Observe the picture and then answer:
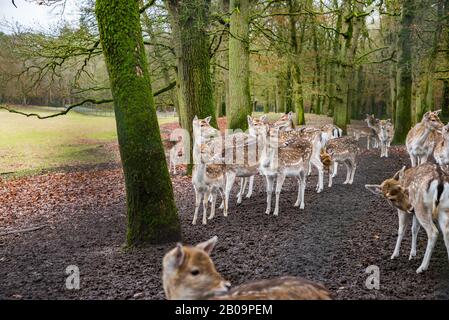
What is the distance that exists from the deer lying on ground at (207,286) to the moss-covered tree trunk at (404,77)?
44.1 feet

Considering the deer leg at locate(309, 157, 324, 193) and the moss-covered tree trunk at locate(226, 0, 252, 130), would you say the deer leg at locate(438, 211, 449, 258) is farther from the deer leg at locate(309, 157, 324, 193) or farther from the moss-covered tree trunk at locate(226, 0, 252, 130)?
the moss-covered tree trunk at locate(226, 0, 252, 130)

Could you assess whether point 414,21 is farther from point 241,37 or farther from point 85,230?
point 85,230

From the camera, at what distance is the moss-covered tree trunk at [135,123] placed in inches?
228

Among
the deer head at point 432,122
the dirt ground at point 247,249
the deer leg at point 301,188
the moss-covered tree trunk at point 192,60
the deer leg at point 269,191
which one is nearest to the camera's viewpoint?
the dirt ground at point 247,249

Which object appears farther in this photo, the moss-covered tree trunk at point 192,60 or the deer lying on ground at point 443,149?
the moss-covered tree trunk at point 192,60

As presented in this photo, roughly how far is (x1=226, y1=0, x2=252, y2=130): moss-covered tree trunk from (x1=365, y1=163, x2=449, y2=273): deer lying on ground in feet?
24.1

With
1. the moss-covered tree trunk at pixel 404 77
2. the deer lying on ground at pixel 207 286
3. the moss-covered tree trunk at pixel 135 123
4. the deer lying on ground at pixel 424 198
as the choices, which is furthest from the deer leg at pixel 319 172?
the moss-covered tree trunk at pixel 404 77

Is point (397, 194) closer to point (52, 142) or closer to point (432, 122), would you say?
point (432, 122)

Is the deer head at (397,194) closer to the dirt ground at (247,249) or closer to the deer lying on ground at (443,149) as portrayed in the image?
the dirt ground at (247,249)

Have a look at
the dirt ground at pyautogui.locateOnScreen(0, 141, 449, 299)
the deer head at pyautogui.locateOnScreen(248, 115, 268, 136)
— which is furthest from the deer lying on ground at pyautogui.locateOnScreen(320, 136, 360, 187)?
the deer head at pyautogui.locateOnScreen(248, 115, 268, 136)

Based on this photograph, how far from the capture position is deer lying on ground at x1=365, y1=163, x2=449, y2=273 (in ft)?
14.8

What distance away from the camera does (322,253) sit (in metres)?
5.37

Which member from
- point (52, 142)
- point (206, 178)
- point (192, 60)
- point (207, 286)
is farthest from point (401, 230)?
point (52, 142)

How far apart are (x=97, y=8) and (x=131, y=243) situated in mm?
3252
